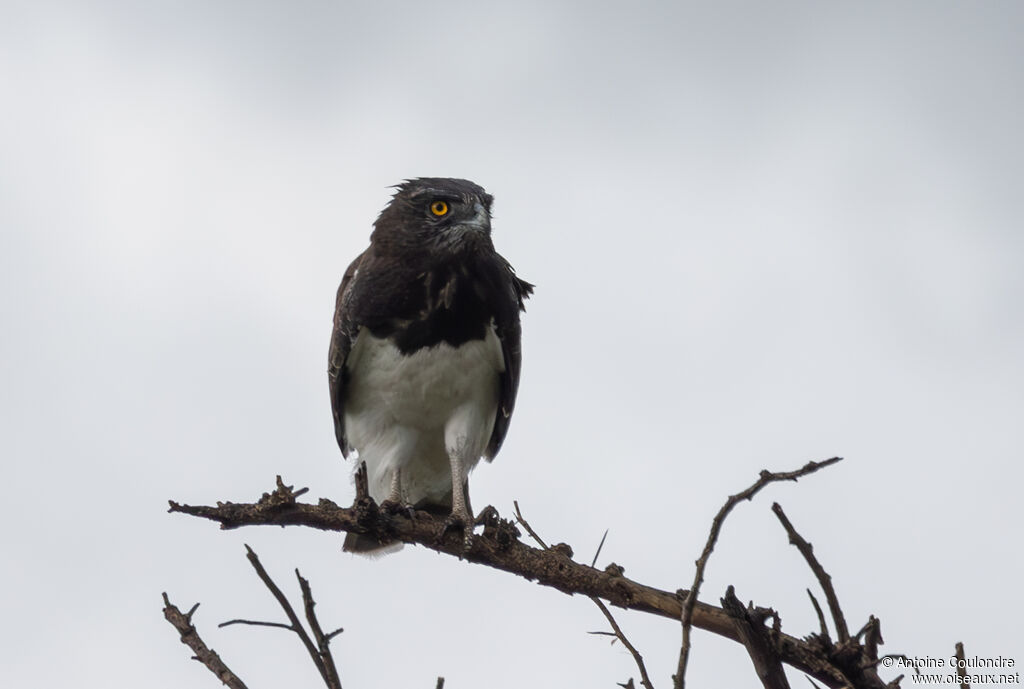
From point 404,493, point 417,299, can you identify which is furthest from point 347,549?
point 417,299

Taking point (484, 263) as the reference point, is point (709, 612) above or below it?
below

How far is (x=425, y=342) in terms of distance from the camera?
8.18 meters

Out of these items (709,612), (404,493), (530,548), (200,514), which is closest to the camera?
(709,612)

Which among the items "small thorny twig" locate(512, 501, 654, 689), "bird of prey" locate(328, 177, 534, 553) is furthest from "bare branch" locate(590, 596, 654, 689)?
"bird of prey" locate(328, 177, 534, 553)

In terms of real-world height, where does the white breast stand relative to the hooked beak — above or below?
below

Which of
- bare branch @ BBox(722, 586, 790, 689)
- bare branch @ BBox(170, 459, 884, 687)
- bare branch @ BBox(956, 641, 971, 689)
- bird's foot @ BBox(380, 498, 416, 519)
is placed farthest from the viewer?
bird's foot @ BBox(380, 498, 416, 519)

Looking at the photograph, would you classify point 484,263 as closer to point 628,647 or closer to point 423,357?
point 423,357

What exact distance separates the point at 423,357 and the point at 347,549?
5.22 feet

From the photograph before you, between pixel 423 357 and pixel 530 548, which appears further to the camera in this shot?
pixel 423 357

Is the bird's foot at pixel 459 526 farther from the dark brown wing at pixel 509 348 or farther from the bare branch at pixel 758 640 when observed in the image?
the bare branch at pixel 758 640

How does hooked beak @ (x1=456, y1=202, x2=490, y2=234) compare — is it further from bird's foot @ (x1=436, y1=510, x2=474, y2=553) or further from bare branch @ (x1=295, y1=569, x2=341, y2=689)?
bare branch @ (x1=295, y1=569, x2=341, y2=689)

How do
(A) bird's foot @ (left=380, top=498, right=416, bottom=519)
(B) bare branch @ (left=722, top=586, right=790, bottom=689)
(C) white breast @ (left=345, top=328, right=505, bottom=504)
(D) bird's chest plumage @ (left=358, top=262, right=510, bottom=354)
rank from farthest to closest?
(C) white breast @ (left=345, top=328, right=505, bottom=504), (D) bird's chest plumage @ (left=358, top=262, right=510, bottom=354), (A) bird's foot @ (left=380, top=498, right=416, bottom=519), (B) bare branch @ (left=722, top=586, right=790, bottom=689)

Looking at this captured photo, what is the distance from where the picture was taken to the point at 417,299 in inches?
320

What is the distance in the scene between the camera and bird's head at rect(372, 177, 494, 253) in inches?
328
